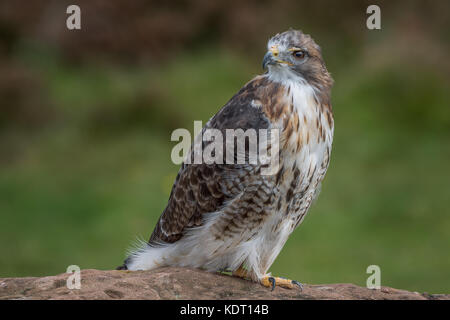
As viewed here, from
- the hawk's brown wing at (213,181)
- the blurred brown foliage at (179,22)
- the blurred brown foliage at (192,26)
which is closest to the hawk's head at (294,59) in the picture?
the hawk's brown wing at (213,181)

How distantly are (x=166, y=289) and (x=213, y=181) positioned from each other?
798 mm

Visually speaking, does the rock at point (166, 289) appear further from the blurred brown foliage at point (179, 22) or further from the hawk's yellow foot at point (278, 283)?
the blurred brown foliage at point (179, 22)

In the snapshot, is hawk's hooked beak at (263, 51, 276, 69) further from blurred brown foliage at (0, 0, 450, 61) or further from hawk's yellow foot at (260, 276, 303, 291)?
blurred brown foliage at (0, 0, 450, 61)

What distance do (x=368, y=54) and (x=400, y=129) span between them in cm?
242

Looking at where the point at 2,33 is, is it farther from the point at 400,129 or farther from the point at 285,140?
the point at 285,140

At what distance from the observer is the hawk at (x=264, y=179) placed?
4566 mm

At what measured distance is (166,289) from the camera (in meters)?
4.39

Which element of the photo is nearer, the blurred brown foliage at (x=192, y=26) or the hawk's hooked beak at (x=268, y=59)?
the hawk's hooked beak at (x=268, y=59)

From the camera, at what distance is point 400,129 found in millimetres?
11828

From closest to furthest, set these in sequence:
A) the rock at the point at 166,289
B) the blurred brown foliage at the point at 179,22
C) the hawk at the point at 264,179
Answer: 1. the rock at the point at 166,289
2. the hawk at the point at 264,179
3. the blurred brown foliage at the point at 179,22

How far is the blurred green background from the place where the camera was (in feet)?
31.1

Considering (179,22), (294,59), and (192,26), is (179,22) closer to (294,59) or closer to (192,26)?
(192,26)

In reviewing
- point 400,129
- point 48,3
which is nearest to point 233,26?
point 48,3

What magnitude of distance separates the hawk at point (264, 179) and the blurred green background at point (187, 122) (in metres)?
1.74
